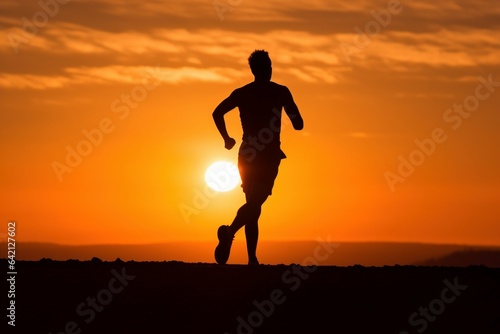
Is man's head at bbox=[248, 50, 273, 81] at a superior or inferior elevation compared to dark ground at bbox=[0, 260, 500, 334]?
superior

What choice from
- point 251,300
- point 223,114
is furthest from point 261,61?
point 251,300

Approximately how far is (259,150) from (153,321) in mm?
3906

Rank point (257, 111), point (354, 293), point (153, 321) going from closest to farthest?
point (153, 321)
point (354, 293)
point (257, 111)

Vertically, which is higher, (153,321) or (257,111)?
(257,111)

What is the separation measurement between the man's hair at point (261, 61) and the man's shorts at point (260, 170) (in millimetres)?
1085

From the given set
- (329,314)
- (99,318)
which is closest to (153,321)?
(99,318)

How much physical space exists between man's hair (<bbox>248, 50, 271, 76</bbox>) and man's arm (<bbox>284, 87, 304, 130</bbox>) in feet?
1.30

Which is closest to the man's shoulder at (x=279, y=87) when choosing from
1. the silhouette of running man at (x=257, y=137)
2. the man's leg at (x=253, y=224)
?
the silhouette of running man at (x=257, y=137)

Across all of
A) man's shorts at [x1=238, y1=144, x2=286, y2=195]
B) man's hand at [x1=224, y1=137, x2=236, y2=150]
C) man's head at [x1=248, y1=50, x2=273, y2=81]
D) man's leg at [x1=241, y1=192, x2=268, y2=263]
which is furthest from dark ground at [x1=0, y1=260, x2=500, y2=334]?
man's head at [x1=248, y1=50, x2=273, y2=81]

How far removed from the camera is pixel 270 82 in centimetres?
1573

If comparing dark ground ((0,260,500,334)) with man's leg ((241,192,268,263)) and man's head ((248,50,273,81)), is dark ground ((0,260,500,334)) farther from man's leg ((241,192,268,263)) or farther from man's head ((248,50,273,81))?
man's head ((248,50,273,81))

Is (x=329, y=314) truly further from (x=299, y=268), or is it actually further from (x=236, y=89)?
(x=236, y=89)

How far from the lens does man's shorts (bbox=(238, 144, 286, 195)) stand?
1567cm

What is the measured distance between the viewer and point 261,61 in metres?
15.6
